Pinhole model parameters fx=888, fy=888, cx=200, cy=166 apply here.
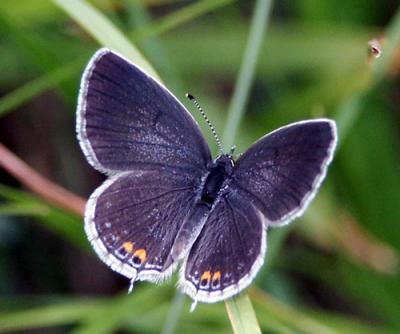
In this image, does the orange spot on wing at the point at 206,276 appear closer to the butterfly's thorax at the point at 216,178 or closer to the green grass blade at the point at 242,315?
the green grass blade at the point at 242,315

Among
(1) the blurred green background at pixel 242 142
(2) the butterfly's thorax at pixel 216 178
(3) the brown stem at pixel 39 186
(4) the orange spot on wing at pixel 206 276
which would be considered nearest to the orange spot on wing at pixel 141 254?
(4) the orange spot on wing at pixel 206 276

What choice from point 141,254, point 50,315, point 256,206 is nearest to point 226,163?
point 256,206

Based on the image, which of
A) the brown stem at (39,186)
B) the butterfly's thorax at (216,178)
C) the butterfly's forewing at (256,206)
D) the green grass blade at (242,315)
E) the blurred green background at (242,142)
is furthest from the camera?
the blurred green background at (242,142)

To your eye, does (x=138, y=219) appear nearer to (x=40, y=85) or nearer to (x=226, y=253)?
(x=226, y=253)

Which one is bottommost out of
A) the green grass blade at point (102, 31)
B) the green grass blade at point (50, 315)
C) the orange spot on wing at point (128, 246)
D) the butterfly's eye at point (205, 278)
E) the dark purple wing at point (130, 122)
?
the green grass blade at point (50, 315)

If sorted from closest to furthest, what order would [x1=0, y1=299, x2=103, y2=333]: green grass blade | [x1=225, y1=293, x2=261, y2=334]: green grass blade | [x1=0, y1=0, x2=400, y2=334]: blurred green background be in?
1. [x1=225, y1=293, x2=261, y2=334]: green grass blade
2. [x1=0, y1=299, x2=103, y2=333]: green grass blade
3. [x1=0, y1=0, x2=400, y2=334]: blurred green background

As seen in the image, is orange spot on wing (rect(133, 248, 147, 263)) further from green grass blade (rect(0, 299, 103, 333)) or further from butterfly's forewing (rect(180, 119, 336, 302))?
green grass blade (rect(0, 299, 103, 333))

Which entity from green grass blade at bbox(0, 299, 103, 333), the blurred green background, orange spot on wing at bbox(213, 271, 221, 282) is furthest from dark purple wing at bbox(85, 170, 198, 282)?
green grass blade at bbox(0, 299, 103, 333)
